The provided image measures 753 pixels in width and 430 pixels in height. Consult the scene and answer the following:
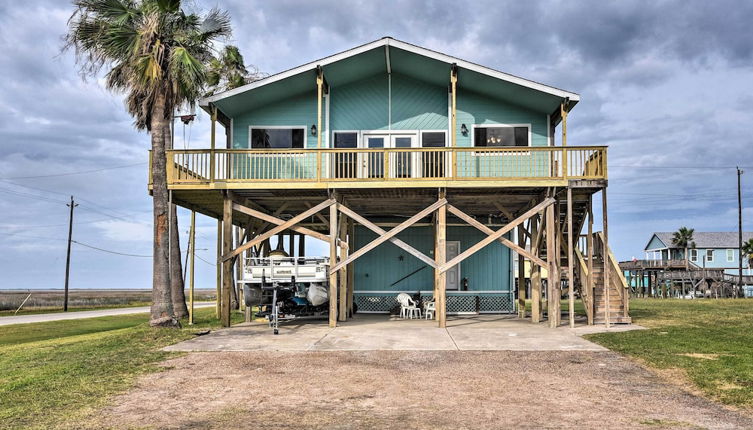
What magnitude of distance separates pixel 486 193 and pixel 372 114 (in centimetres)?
487

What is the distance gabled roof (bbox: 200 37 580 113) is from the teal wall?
5723mm

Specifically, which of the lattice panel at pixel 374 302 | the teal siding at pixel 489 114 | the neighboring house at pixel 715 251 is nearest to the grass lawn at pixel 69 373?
the lattice panel at pixel 374 302

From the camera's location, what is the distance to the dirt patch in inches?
290

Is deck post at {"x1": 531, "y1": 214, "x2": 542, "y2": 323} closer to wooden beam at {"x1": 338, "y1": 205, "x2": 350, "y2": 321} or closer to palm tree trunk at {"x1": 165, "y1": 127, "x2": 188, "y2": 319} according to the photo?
wooden beam at {"x1": 338, "y1": 205, "x2": 350, "y2": 321}

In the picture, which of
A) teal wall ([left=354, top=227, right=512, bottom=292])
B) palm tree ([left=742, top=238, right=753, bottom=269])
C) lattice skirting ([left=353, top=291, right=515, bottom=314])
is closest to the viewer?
lattice skirting ([left=353, top=291, right=515, bottom=314])

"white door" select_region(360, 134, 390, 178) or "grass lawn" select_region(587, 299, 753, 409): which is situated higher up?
"white door" select_region(360, 134, 390, 178)

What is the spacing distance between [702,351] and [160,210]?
46.6ft

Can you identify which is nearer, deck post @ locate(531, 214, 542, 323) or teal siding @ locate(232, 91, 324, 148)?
deck post @ locate(531, 214, 542, 323)

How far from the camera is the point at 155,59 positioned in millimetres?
17578

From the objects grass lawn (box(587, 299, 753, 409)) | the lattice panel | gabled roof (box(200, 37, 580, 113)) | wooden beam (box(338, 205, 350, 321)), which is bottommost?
grass lawn (box(587, 299, 753, 409))

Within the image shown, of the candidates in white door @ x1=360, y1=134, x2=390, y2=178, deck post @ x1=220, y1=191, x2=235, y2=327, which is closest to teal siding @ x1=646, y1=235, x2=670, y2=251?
white door @ x1=360, y1=134, x2=390, y2=178

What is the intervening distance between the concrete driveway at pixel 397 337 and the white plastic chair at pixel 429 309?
42.8 inches

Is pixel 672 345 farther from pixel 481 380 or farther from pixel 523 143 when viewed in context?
pixel 523 143

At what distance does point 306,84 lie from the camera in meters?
19.8
